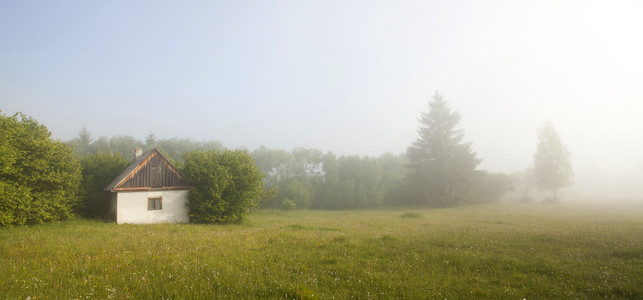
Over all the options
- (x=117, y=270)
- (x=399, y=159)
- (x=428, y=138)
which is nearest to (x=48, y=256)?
(x=117, y=270)

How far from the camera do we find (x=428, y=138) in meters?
59.0

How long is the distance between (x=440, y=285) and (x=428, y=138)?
55.1 meters

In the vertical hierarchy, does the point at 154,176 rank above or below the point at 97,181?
above

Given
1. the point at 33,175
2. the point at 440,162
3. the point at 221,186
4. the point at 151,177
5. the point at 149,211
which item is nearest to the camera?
the point at 33,175

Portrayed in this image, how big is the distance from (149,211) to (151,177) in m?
3.11

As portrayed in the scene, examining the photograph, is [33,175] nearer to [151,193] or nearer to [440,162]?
[151,193]

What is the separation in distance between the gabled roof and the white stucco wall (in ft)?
1.88

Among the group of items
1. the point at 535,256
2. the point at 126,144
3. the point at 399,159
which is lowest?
the point at 535,256

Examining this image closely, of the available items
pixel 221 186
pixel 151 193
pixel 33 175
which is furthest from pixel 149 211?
Result: pixel 33 175

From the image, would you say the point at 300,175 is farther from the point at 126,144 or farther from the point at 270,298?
the point at 270,298

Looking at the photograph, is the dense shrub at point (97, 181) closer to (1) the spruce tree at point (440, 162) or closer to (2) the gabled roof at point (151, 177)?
(2) the gabled roof at point (151, 177)

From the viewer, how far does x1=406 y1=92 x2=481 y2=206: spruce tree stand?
54.1m

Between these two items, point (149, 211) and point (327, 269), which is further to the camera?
point (149, 211)

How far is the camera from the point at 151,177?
89.6 feet
